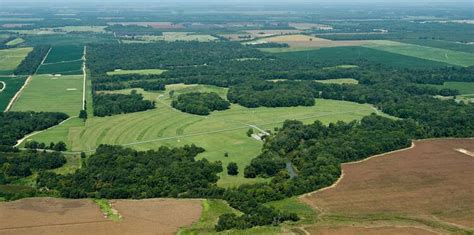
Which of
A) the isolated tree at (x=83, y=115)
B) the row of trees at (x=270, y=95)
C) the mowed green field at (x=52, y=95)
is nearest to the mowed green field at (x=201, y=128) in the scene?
the isolated tree at (x=83, y=115)

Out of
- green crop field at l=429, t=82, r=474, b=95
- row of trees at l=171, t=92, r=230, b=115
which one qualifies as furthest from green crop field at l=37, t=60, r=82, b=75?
green crop field at l=429, t=82, r=474, b=95

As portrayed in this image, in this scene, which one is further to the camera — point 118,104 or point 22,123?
point 118,104

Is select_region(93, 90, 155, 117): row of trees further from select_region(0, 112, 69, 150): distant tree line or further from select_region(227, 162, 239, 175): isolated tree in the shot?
select_region(227, 162, 239, 175): isolated tree

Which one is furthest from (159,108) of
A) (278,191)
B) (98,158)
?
(278,191)

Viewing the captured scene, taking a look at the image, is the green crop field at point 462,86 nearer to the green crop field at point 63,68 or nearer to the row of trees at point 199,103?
the row of trees at point 199,103

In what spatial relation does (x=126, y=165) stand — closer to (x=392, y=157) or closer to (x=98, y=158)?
(x=98, y=158)

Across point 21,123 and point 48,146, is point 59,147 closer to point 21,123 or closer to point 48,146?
point 48,146

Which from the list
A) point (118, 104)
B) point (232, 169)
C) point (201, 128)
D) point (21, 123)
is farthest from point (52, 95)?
point (232, 169)
